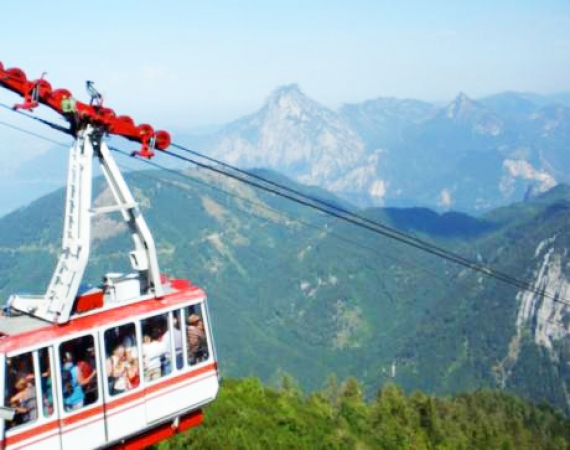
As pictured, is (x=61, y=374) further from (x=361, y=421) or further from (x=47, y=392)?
(x=361, y=421)

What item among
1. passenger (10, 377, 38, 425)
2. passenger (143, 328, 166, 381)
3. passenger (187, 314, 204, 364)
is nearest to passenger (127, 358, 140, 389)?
passenger (143, 328, 166, 381)

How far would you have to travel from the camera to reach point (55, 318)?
544 inches

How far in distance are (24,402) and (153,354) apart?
3.20 meters

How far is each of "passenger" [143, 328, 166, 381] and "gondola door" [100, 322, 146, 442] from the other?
31 centimetres

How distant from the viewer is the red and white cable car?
13164mm

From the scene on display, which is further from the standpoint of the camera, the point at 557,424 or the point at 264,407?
the point at 557,424

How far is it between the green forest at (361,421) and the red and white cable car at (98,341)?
12.8 metres

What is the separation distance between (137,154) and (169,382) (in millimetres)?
5622

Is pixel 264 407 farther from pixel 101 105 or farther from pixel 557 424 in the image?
pixel 557 424

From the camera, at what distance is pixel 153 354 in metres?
15.3

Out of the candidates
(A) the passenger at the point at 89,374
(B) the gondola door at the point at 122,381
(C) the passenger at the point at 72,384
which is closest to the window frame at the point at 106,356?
(B) the gondola door at the point at 122,381

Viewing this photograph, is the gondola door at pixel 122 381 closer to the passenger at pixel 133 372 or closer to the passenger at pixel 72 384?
the passenger at pixel 133 372

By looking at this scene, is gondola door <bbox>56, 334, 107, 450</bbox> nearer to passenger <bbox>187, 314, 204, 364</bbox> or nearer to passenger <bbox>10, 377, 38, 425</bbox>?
passenger <bbox>10, 377, 38, 425</bbox>

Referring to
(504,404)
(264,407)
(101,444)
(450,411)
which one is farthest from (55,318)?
(504,404)
